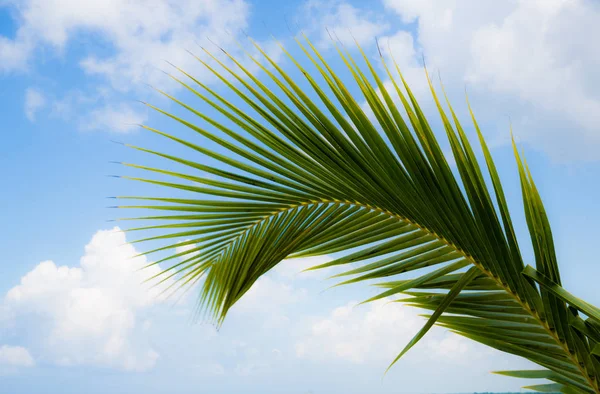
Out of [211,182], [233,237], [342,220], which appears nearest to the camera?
[211,182]

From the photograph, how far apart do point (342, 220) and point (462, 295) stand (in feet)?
1.54

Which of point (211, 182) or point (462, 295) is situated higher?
point (211, 182)

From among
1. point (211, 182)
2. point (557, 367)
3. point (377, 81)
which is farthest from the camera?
point (211, 182)

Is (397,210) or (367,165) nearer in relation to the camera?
(367,165)

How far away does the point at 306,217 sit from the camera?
1943 millimetres

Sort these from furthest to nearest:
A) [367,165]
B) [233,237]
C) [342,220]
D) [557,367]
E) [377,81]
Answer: [233,237] → [342,220] → [557,367] → [367,165] → [377,81]

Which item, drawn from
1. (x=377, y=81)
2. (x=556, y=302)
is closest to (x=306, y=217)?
(x=377, y=81)

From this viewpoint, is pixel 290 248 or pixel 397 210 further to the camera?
pixel 290 248

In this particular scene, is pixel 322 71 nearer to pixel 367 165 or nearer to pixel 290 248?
pixel 367 165

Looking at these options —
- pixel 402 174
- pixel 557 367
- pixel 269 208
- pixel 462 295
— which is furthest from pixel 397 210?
pixel 557 367

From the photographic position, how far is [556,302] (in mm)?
1493

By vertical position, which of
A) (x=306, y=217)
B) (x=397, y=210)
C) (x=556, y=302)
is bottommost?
(x=556, y=302)

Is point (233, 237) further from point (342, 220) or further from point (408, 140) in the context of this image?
point (408, 140)

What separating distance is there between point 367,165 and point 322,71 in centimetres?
29
